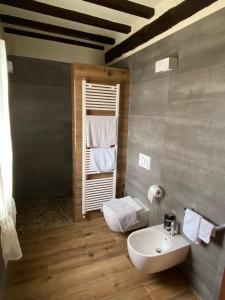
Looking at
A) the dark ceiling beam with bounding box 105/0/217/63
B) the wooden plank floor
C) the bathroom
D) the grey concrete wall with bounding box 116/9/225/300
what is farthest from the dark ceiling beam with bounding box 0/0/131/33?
the wooden plank floor

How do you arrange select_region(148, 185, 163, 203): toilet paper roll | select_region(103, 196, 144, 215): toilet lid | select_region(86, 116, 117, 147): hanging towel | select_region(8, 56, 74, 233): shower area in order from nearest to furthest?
select_region(148, 185, 163, 203): toilet paper roll < select_region(103, 196, 144, 215): toilet lid < select_region(86, 116, 117, 147): hanging towel < select_region(8, 56, 74, 233): shower area

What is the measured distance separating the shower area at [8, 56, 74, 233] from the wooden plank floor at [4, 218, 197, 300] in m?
0.47

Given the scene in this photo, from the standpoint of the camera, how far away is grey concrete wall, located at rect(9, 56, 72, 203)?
304 centimetres

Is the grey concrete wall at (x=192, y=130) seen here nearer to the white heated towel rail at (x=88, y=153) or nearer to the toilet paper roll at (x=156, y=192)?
the toilet paper roll at (x=156, y=192)

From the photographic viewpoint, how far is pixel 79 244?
2.42 metres

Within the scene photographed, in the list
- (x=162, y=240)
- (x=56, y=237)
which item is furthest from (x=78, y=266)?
(x=162, y=240)

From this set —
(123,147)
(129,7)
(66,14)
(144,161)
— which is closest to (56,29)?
(66,14)

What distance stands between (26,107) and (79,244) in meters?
2.22

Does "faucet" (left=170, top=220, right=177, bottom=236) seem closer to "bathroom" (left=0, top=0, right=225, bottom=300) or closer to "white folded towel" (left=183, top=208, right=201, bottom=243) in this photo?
"bathroom" (left=0, top=0, right=225, bottom=300)

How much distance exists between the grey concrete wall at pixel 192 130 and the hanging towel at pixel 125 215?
25cm

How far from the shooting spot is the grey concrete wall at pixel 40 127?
3.04m

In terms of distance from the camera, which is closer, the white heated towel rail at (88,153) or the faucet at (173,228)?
the faucet at (173,228)

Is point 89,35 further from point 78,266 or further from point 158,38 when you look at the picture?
point 78,266

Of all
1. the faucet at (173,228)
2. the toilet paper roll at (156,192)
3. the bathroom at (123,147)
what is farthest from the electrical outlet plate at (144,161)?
the faucet at (173,228)
